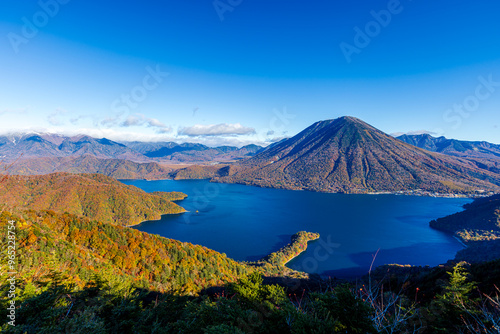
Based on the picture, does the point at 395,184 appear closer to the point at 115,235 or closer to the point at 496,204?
the point at 496,204

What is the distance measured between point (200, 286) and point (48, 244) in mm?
21213

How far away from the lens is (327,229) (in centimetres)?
9731

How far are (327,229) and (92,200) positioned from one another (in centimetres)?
11551

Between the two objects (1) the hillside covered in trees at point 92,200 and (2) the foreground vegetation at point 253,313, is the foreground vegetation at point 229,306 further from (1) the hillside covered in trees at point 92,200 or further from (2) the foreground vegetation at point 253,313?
(1) the hillside covered in trees at point 92,200

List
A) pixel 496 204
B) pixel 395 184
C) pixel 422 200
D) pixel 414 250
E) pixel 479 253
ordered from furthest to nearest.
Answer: pixel 395 184, pixel 422 200, pixel 496 204, pixel 414 250, pixel 479 253

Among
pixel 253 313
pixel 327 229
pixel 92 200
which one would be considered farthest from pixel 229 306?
pixel 92 200

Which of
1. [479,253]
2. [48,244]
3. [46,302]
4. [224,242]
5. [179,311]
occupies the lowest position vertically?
[224,242]

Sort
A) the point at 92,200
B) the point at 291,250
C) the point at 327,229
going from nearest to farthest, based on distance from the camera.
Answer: the point at 291,250 < the point at 327,229 < the point at 92,200

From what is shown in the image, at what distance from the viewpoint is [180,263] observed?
43.8 metres

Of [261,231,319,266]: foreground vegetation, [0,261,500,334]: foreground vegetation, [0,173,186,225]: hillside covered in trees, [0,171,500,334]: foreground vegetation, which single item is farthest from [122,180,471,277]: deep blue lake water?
[0,261,500,334]: foreground vegetation

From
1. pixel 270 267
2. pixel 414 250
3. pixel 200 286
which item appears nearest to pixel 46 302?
pixel 200 286

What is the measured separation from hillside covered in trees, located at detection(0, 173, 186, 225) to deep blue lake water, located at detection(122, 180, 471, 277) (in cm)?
964

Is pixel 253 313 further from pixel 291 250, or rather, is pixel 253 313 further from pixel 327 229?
pixel 327 229

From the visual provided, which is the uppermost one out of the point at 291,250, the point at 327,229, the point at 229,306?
the point at 229,306
